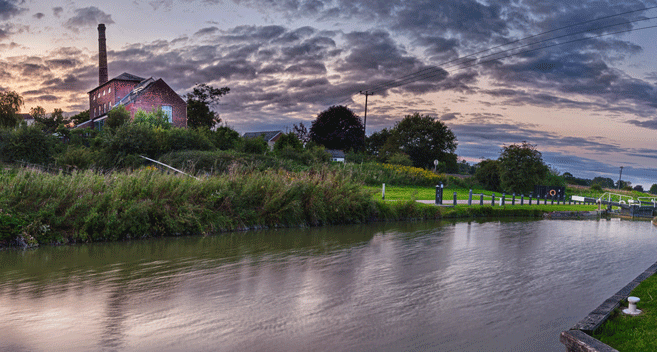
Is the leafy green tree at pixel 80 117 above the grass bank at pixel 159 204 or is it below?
above

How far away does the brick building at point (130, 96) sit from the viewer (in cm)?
4625

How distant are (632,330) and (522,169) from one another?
3348 centimetres

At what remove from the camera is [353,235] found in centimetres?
1462

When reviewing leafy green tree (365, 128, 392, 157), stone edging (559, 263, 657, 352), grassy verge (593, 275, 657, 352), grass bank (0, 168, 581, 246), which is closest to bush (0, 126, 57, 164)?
grass bank (0, 168, 581, 246)

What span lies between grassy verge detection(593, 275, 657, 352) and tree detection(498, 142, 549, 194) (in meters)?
32.1

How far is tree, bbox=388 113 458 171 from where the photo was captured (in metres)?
62.9

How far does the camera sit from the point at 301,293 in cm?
771

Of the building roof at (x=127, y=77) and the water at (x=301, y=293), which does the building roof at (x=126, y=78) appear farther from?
the water at (x=301, y=293)

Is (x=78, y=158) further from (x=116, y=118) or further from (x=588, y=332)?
(x=588, y=332)

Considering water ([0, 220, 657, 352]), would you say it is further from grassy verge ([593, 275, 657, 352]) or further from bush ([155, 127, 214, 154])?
bush ([155, 127, 214, 154])

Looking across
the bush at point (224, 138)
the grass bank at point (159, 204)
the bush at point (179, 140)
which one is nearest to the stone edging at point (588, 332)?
the grass bank at point (159, 204)

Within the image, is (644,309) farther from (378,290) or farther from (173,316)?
(173,316)

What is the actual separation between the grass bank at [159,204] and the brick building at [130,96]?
29722 millimetres

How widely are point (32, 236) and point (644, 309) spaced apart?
39.7 ft
